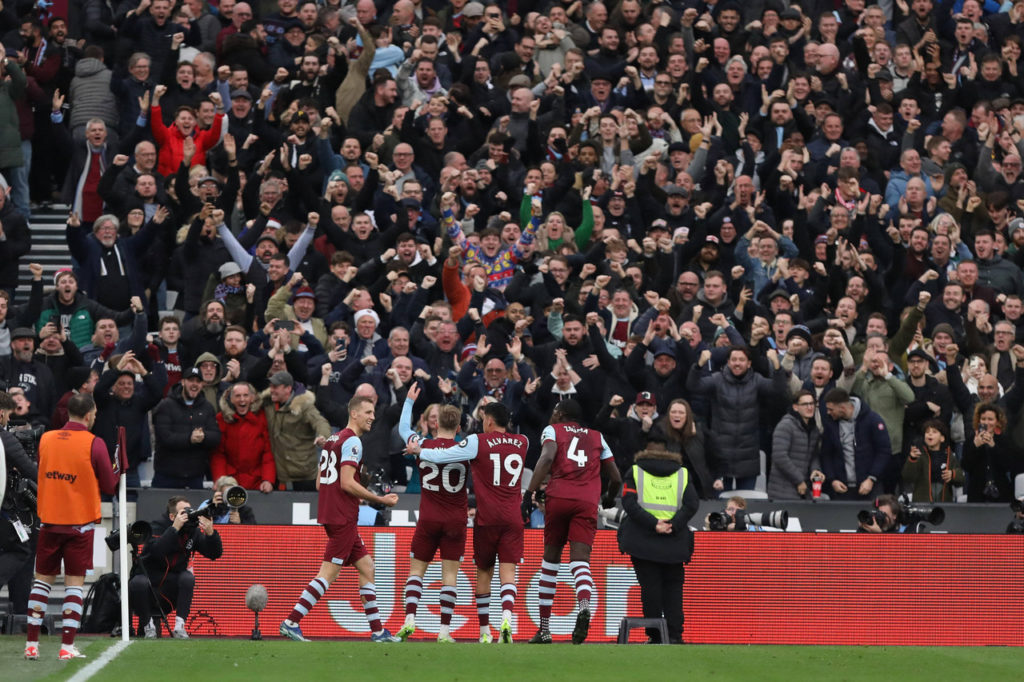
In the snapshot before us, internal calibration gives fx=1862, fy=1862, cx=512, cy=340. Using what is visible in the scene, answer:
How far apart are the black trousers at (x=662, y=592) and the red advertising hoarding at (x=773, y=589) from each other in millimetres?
1375

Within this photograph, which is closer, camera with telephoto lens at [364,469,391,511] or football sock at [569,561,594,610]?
football sock at [569,561,594,610]

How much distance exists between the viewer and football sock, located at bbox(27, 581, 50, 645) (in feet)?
46.1

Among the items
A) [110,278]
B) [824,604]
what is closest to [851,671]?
[824,604]

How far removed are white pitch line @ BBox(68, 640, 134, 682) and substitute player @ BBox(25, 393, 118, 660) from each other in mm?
232

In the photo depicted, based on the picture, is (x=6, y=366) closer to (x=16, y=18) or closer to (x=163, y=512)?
(x=163, y=512)

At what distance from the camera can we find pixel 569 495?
16.0 m

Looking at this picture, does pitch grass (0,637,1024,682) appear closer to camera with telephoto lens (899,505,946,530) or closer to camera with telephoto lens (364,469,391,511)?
camera with telephoto lens (899,505,946,530)

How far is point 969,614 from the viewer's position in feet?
59.4

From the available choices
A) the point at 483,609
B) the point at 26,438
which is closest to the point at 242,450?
the point at 26,438

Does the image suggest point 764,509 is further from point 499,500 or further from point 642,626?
point 499,500

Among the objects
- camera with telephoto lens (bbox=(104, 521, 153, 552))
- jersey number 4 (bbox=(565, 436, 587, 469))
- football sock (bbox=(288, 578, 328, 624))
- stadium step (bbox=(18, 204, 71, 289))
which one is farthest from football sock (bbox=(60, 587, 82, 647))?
stadium step (bbox=(18, 204, 71, 289))

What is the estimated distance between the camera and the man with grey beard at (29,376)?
1916cm

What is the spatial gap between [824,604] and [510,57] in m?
9.81

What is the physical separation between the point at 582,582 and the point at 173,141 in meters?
9.79
